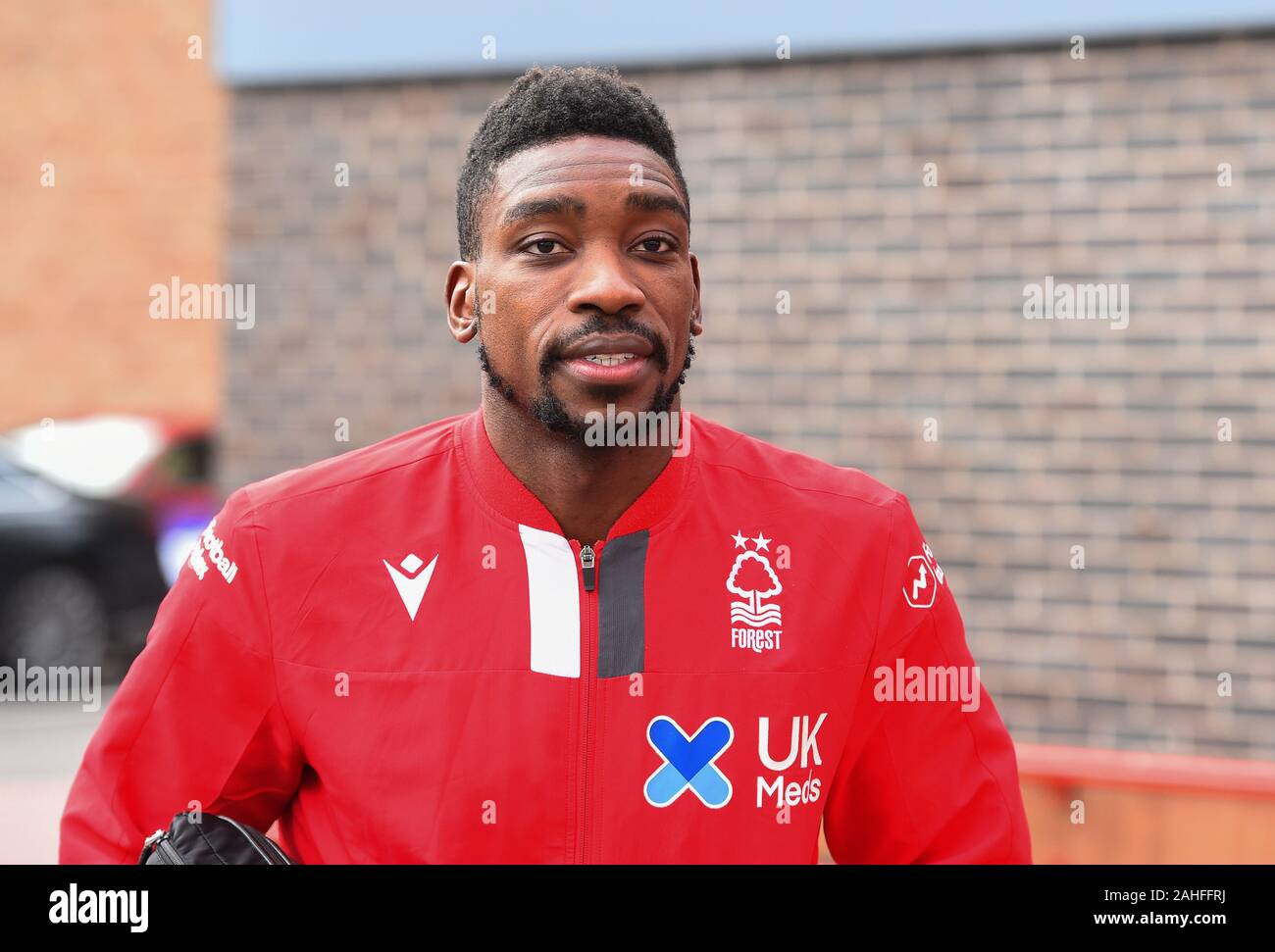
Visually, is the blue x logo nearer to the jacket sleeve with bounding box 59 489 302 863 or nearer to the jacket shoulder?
the jacket shoulder

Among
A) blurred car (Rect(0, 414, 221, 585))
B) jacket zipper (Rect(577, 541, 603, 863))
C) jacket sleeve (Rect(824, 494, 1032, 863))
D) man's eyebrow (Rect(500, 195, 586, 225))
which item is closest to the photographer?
jacket zipper (Rect(577, 541, 603, 863))

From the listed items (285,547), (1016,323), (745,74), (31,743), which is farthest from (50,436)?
(285,547)

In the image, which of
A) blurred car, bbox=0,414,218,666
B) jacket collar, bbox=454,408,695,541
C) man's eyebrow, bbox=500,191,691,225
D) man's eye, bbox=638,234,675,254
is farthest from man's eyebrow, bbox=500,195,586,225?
blurred car, bbox=0,414,218,666

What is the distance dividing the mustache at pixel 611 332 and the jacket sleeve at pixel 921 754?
535mm

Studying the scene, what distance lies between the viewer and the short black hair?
253 centimetres

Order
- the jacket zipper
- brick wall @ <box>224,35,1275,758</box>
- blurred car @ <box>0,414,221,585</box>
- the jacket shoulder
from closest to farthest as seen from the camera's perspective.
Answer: the jacket zipper
the jacket shoulder
brick wall @ <box>224,35,1275,758</box>
blurred car @ <box>0,414,221,585</box>

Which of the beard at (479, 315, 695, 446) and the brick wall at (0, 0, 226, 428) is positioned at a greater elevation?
the brick wall at (0, 0, 226, 428)

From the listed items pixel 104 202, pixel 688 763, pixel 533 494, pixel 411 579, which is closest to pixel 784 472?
pixel 533 494

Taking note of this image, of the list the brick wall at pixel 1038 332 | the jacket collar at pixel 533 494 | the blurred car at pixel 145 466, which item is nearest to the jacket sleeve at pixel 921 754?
the jacket collar at pixel 533 494

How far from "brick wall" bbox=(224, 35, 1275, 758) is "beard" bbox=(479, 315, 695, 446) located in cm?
452

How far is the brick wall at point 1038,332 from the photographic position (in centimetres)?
646

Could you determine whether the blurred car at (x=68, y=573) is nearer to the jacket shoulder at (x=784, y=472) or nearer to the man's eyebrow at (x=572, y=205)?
the jacket shoulder at (x=784, y=472)

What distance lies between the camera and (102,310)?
16.0 m

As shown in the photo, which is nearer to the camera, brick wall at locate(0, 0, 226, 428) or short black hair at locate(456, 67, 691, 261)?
short black hair at locate(456, 67, 691, 261)
